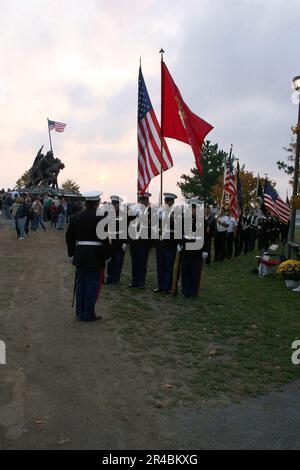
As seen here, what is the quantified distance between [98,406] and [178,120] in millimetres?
9035

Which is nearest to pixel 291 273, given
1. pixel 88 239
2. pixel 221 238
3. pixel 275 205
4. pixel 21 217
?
pixel 221 238

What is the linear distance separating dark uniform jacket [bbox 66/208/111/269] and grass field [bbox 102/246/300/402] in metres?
1.06

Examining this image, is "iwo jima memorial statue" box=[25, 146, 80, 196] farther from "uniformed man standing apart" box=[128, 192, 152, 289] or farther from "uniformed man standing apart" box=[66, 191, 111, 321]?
"uniformed man standing apart" box=[66, 191, 111, 321]

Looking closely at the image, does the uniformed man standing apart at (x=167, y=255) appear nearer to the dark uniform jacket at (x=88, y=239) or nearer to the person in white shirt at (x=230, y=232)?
the dark uniform jacket at (x=88, y=239)

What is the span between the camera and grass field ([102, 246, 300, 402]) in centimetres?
565

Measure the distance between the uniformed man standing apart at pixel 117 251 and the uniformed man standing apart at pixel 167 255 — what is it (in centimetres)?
Result: 86

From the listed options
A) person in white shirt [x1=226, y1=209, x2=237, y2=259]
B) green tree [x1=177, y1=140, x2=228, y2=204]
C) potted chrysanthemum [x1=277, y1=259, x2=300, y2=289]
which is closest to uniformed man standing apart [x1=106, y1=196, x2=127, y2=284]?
potted chrysanthemum [x1=277, y1=259, x2=300, y2=289]

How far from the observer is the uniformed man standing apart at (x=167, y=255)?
1093 centimetres

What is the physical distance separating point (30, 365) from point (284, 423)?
2834mm

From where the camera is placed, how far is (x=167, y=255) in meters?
11.0

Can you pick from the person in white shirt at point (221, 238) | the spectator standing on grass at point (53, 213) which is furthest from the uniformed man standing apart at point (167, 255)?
the spectator standing on grass at point (53, 213)

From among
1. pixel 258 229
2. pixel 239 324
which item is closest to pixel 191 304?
pixel 239 324

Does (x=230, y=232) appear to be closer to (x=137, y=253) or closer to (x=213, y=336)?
(x=137, y=253)

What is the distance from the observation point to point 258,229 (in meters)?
24.7
